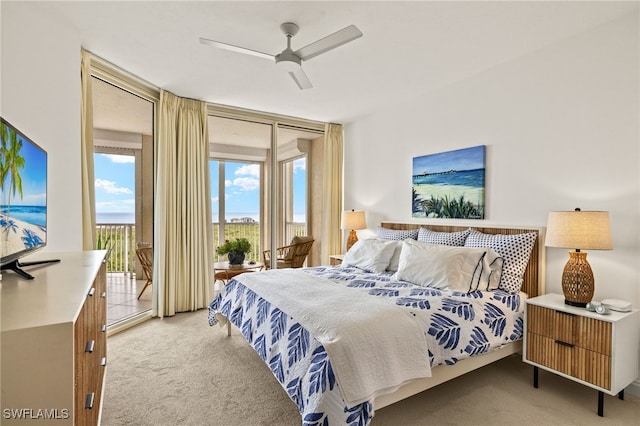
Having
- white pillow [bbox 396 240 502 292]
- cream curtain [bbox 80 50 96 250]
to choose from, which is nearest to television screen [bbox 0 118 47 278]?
cream curtain [bbox 80 50 96 250]

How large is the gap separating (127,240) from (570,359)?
4370 mm

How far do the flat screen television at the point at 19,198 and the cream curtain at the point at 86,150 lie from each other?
3.87 feet

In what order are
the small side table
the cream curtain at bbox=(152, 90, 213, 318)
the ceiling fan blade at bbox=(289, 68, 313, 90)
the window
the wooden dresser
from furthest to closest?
the window
the small side table
the cream curtain at bbox=(152, 90, 213, 318)
the ceiling fan blade at bbox=(289, 68, 313, 90)
the wooden dresser

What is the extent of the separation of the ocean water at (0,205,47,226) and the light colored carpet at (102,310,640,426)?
1.29m

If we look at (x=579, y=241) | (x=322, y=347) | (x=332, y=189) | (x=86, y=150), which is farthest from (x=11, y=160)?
(x=332, y=189)

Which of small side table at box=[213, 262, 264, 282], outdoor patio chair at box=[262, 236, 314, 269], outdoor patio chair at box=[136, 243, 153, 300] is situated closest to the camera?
outdoor patio chair at box=[136, 243, 153, 300]

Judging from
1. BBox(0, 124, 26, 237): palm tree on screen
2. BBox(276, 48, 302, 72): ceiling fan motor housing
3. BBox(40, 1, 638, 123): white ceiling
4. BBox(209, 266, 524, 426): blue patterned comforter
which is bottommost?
BBox(209, 266, 524, 426): blue patterned comforter

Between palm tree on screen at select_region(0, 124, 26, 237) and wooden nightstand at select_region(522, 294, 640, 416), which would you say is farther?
wooden nightstand at select_region(522, 294, 640, 416)

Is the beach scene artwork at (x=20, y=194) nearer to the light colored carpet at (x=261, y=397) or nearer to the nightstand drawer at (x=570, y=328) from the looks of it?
the light colored carpet at (x=261, y=397)

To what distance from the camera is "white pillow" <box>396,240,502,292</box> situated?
2697mm

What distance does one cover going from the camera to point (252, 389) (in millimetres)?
2438

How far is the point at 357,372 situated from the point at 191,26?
8.62 feet

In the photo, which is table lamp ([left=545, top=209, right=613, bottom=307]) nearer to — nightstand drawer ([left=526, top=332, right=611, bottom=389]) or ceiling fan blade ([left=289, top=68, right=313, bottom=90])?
nightstand drawer ([left=526, top=332, right=611, bottom=389])

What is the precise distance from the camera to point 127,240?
156 inches
